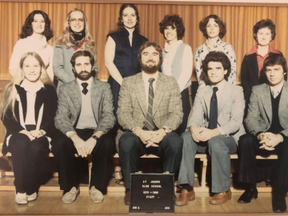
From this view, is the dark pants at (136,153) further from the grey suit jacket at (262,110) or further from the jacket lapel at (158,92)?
the grey suit jacket at (262,110)

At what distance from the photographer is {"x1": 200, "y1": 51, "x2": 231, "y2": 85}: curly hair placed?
3.02 meters

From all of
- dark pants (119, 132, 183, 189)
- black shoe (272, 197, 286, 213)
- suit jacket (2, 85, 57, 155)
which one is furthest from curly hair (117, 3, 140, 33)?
black shoe (272, 197, 286, 213)

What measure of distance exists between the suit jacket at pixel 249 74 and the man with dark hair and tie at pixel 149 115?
73 centimetres

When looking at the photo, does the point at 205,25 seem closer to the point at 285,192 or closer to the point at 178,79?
the point at 178,79

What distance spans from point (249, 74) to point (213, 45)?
1.59ft

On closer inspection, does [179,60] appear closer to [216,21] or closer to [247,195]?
[216,21]

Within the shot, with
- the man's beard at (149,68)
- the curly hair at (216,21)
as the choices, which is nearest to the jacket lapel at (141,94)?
the man's beard at (149,68)

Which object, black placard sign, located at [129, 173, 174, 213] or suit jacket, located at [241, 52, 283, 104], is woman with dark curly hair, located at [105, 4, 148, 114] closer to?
black placard sign, located at [129, 173, 174, 213]

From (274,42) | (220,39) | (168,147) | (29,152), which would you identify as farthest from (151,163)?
(274,42)

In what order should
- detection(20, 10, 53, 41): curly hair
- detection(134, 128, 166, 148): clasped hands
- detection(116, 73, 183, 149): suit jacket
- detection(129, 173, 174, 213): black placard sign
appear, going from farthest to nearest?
detection(20, 10, 53, 41): curly hair → detection(116, 73, 183, 149): suit jacket → detection(134, 128, 166, 148): clasped hands → detection(129, 173, 174, 213): black placard sign

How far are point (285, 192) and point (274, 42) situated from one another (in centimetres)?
149

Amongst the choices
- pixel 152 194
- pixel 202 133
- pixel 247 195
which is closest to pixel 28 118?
pixel 152 194

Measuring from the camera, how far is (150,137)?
9.04 ft

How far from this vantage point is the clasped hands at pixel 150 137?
2754 mm
